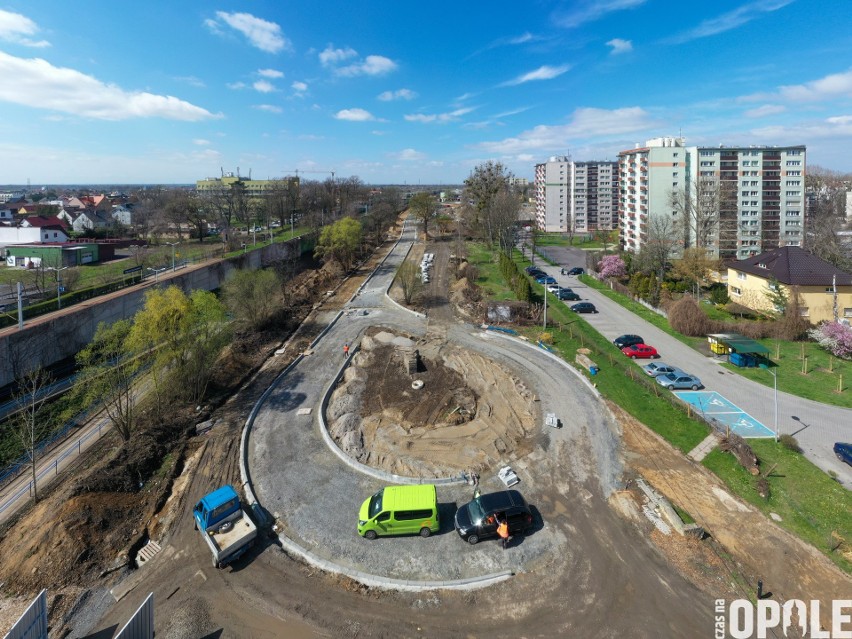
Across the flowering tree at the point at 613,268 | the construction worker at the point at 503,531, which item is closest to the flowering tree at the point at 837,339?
the flowering tree at the point at 613,268

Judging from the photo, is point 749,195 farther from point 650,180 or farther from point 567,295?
point 567,295

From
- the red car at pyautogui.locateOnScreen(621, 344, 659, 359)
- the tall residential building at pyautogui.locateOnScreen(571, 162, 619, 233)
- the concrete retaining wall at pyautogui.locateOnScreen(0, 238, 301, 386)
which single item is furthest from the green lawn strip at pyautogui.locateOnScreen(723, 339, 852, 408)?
the tall residential building at pyautogui.locateOnScreen(571, 162, 619, 233)

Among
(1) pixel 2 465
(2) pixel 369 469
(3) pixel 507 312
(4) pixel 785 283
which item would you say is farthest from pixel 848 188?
(1) pixel 2 465

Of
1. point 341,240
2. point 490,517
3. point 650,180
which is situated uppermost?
point 650,180

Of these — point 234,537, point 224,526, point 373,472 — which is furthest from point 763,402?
Result: point 224,526

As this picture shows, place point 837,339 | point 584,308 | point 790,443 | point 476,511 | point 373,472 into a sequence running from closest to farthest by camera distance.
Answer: point 476,511 < point 373,472 < point 790,443 < point 837,339 < point 584,308

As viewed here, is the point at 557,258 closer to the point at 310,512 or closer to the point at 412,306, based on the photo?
the point at 412,306

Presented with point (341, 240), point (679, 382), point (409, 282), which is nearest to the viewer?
point (679, 382)
